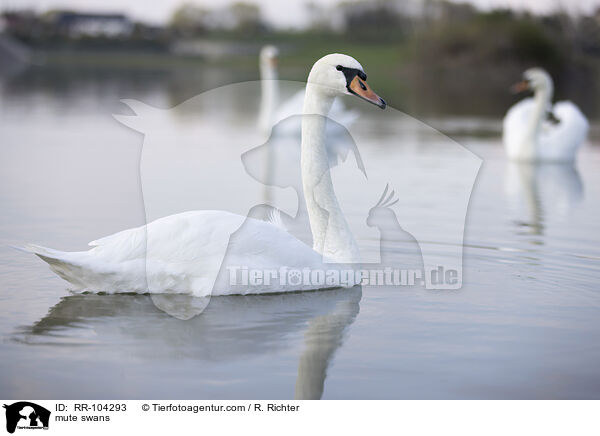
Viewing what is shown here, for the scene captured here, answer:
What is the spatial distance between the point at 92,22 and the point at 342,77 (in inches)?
4161

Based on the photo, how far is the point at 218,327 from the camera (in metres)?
5.71

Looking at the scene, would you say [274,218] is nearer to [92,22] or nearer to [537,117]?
[537,117]

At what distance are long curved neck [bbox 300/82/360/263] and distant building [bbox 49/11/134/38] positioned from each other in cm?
9158

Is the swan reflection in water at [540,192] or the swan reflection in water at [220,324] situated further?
the swan reflection in water at [540,192]

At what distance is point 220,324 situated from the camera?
5.77 metres

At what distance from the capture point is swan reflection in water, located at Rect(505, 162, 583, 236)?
1017cm

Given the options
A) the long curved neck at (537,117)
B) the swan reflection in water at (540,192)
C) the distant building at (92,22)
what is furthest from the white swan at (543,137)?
the distant building at (92,22)

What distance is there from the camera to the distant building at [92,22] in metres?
98.4

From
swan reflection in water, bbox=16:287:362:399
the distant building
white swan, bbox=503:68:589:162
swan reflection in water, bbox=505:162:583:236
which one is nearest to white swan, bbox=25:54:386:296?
swan reflection in water, bbox=16:287:362:399

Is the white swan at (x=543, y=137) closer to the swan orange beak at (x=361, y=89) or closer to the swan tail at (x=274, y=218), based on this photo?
the swan tail at (x=274, y=218)

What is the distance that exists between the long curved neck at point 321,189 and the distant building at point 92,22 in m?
91.6

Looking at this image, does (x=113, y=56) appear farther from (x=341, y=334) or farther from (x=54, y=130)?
(x=341, y=334)

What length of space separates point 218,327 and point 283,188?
22.4ft
